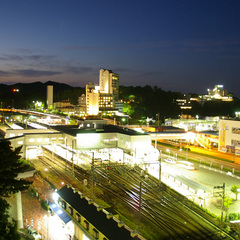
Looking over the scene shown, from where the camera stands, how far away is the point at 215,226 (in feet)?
20.8

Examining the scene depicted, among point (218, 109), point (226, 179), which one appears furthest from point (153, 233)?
point (218, 109)

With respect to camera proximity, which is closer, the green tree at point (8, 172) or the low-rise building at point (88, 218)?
the low-rise building at point (88, 218)

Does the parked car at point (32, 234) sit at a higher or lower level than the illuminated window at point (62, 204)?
lower

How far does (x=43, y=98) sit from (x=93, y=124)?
29.8 m

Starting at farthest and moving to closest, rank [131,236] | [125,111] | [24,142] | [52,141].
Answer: [125,111] → [52,141] → [24,142] → [131,236]

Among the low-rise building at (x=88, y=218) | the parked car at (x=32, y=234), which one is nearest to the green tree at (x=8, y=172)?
the parked car at (x=32, y=234)

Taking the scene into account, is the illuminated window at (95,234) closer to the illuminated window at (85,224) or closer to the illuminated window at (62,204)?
the illuminated window at (85,224)

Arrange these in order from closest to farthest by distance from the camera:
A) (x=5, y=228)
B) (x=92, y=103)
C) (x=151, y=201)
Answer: (x=5, y=228) < (x=151, y=201) < (x=92, y=103)

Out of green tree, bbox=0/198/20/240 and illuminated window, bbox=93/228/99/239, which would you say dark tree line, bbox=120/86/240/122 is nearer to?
illuminated window, bbox=93/228/99/239

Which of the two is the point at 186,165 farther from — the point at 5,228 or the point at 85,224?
the point at 5,228

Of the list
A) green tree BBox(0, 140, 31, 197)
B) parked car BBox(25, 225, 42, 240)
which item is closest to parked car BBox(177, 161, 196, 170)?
parked car BBox(25, 225, 42, 240)

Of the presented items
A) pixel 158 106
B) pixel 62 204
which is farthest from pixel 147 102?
pixel 62 204

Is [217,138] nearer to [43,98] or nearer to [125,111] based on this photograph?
[125,111]

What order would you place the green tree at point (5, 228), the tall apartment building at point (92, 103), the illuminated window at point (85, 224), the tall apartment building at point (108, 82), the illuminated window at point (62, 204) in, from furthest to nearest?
the tall apartment building at point (108, 82)
the tall apartment building at point (92, 103)
the illuminated window at point (62, 204)
the illuminated window at point (85, 224)
the green tree at point (5, 228)
